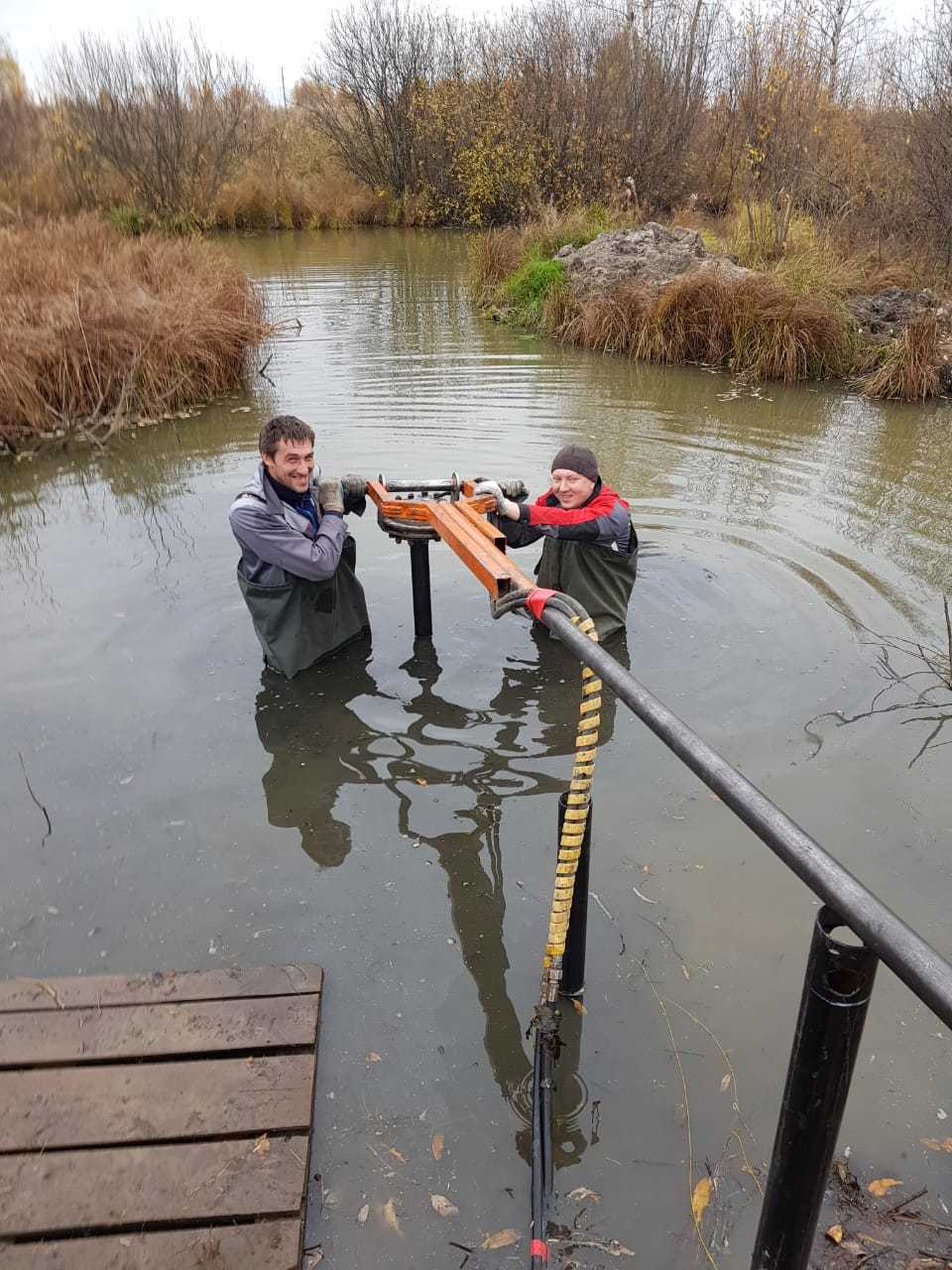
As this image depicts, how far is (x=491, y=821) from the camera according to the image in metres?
3.87

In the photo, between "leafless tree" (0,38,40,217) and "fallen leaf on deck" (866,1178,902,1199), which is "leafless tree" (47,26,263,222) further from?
"fallen leaf on deck" (866,1178,902,1199)

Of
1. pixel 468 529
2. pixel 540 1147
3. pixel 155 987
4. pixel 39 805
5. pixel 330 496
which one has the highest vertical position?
pixel 468 529

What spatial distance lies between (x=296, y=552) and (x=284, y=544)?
0.22 feet

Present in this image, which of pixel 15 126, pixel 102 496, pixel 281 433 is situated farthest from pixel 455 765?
pixel 15 126

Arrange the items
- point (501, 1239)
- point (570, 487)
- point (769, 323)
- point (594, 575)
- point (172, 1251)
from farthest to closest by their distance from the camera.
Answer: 1. point (769, 323)
2. point (594, 575)
3. point (570, 487)
4. point (501, 1239)
5. point (172, 1251)

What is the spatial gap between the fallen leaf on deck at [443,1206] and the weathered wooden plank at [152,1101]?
15.8 inches

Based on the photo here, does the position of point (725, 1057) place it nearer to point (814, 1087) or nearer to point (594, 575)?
point (814, 1087)

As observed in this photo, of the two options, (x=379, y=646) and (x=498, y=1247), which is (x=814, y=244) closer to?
(x=379, y=646)

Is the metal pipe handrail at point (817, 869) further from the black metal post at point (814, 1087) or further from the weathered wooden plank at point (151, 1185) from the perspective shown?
the weathered wooden plank at point (151, 1185)

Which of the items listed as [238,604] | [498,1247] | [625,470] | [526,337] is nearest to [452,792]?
[498,1247]

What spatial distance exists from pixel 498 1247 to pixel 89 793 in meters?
2.66

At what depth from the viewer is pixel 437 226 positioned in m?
28.5

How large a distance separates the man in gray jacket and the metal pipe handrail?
275 cm

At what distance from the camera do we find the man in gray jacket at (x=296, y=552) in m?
4.27
